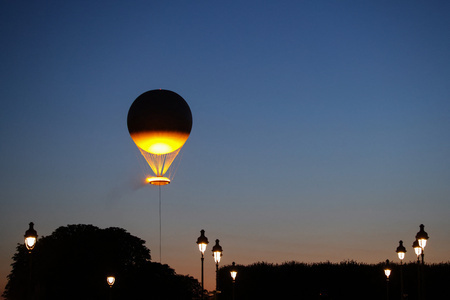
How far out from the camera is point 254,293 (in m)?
56.9

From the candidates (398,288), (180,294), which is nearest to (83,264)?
(180,294)

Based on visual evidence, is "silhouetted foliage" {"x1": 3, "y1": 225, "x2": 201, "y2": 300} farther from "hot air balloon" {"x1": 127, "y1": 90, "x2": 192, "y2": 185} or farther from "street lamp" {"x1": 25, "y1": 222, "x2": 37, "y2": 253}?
"street lamp" {"x1": 25, "y1": 222, "x2": 37, "y2": 253}

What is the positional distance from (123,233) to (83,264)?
25.9 ft

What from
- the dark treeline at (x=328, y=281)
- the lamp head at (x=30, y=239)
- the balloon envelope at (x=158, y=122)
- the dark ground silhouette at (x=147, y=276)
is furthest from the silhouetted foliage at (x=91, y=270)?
the lamp head at (x=30, y=239)

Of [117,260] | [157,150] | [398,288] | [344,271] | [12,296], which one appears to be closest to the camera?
[157,150]

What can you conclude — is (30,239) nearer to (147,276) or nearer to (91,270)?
(91,270)

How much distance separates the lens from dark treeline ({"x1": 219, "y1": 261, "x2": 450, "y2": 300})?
168 feet

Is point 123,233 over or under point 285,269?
over

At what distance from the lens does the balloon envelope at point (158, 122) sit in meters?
31.6

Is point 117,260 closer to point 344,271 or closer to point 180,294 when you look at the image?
point 180,294

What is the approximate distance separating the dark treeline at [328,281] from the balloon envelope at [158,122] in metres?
24.3

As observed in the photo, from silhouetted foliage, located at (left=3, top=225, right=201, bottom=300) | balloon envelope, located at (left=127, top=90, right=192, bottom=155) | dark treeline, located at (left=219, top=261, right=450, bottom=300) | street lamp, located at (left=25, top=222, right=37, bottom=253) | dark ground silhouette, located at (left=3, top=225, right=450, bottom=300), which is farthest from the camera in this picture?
silhouetted foliage, located at (left=3, top=225, right=201, bottom=300)

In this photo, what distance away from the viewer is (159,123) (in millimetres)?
A: 31594

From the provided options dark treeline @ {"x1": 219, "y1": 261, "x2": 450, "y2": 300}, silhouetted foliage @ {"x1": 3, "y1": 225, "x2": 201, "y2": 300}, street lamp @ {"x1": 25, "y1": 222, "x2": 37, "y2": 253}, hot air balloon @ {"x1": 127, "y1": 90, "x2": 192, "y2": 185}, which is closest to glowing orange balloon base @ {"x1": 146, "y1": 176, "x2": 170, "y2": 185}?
hot air balloon @ {"x1": 127, "y1": 90, "x2": 192, "y2": 185}
